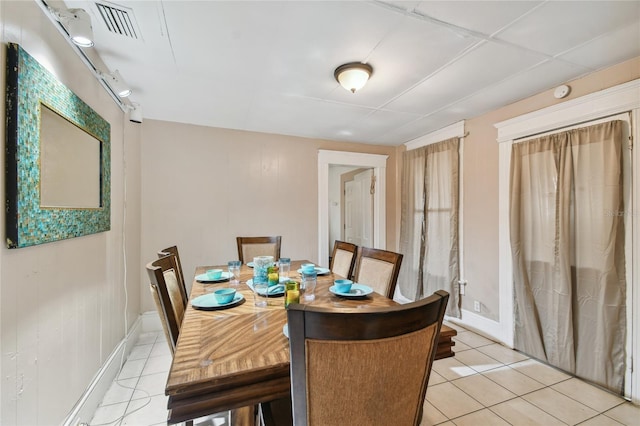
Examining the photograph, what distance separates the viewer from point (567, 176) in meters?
2.15

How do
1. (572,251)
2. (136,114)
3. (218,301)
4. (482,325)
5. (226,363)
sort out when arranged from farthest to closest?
(482,325) → (136,114) → (572,251) → (218,301) → (226,363)

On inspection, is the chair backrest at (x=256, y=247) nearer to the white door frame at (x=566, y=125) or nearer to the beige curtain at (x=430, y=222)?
the beige curtain at (x=430, y=222)

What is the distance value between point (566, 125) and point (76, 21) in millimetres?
3384

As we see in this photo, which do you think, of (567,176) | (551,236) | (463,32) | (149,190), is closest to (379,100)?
(463,32)

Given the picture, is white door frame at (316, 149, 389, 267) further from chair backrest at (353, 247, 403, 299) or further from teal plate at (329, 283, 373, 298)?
teal plate at (329, 283, 373, 298)

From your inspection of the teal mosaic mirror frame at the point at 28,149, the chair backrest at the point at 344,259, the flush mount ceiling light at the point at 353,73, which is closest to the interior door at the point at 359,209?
the chair backrest at the point at 344,259

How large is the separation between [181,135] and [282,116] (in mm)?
1282

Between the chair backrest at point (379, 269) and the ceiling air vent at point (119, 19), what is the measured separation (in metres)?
2.11

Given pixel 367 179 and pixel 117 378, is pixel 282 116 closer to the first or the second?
pixel 367 179

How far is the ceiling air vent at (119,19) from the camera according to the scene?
1414 mm

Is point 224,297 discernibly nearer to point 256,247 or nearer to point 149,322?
point 256,247

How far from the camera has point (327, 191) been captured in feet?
12.6

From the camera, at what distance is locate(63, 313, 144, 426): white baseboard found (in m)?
1.52

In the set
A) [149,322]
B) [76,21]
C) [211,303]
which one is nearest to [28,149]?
[76,21]
